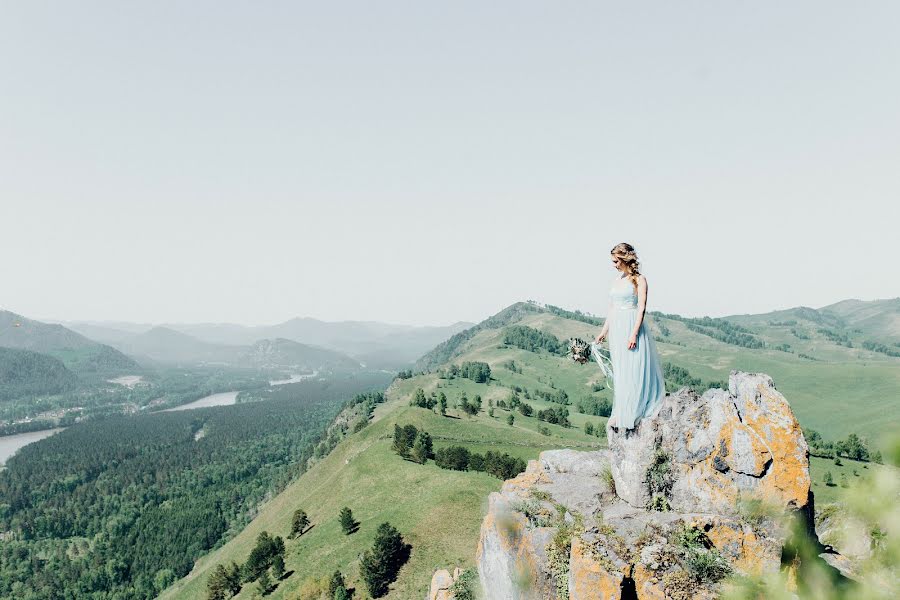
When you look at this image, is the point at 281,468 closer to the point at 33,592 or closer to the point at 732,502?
the point at 33,592

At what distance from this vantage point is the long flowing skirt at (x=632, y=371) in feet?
56.3

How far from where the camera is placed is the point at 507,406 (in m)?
156

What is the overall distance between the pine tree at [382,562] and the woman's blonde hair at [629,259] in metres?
35.9

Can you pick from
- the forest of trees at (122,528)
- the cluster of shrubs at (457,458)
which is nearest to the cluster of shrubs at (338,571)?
the cluster of shrubs at (457,458)

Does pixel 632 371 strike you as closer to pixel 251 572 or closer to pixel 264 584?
pixel 264 584

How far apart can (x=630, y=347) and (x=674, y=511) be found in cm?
577

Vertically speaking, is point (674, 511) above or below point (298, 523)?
above

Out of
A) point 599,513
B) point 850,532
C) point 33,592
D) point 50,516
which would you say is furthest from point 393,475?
point 50,516

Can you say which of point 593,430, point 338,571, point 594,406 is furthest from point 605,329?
point 594,406

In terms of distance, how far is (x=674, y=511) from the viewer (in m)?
16.4

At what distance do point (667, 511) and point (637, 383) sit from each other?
4437 millimetres

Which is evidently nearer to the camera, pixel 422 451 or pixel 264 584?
pixel 264 584

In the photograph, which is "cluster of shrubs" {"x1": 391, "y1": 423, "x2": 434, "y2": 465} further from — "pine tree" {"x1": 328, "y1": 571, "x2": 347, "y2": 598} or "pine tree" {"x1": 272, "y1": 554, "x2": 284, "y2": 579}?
"pine tree" {"x1": 328, "y1": 571, "x2": 347, "y2": 598}

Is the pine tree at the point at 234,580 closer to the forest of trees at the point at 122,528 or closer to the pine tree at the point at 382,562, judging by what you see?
the pine tree at the point at 382,562
